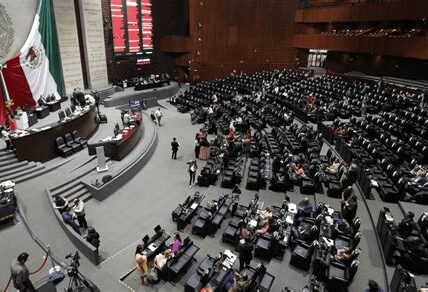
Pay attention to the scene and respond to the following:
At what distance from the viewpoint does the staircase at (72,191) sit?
11242 mm

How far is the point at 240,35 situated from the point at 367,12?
11.9m

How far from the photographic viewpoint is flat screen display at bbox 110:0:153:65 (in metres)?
25.2

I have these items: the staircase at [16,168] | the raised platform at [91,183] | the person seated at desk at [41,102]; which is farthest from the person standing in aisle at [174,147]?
the person seated at desk at [41,102]

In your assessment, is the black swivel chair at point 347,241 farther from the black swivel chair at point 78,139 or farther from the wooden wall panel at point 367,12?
the wooden wall panel at point 367,12

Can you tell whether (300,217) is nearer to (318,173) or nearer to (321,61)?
(318,173)

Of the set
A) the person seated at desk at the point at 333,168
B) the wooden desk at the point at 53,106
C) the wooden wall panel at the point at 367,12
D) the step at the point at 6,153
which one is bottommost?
the person seated at desk at the point at 333,168

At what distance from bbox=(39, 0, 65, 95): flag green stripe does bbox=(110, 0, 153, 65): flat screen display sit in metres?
6.08

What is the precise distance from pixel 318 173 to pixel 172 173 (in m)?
6.39

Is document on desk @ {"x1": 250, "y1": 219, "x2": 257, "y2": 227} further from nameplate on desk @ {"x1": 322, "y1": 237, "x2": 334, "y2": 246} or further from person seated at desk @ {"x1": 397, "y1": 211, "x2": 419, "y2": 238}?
person seated at desk @ {"x1": 397, "y1": 211, "x2": 419, "y2": 238}

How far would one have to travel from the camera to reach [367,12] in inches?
997

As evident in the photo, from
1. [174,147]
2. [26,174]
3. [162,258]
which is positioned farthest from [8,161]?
[162,258]

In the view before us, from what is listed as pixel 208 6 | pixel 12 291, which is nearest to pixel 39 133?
pixel 12 291

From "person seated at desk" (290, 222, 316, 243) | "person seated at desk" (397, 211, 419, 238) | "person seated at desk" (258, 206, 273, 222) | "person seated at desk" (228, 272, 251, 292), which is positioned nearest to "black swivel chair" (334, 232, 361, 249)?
"person seated at desk" (290, 222, 316, 243)

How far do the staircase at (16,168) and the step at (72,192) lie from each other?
151 cm
